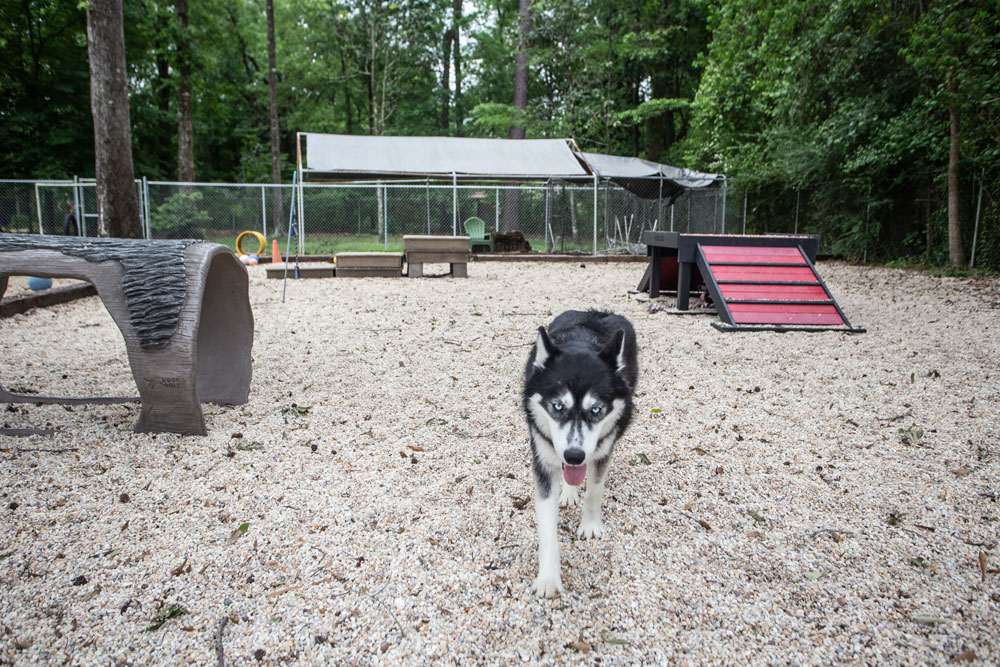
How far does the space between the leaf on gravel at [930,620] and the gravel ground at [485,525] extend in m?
0.02

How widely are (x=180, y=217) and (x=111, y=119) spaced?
705 centimetres

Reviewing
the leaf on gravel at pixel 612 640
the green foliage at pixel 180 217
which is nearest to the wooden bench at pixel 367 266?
the green foliage at pixel 180 217

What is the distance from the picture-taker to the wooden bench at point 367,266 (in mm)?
12750

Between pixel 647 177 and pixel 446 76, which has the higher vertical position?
pixel 446 76

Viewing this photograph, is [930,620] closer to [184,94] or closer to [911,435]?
[911,435]

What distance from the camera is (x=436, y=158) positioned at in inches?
701

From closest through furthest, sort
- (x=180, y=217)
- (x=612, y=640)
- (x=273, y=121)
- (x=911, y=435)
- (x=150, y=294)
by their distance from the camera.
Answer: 1. (x=612, y=640)
2. (x=150, y=294)
3. (x=911, y=435)
4. (x=180, y=217)
5. (x=273, y=121)

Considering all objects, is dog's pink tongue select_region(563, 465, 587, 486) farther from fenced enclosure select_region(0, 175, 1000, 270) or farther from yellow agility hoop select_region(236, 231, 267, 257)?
yellow agility hoop select_region(236, 231, 267, 257)

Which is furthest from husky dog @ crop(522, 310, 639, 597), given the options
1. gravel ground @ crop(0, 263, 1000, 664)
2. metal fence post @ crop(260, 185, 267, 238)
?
metal fence post @ crop(260, 185, 267, 238)

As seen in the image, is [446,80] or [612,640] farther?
[446,80]

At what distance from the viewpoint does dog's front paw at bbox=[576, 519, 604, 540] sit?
2.68 meters

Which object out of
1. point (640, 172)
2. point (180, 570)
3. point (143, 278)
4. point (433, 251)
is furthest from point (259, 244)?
point (180, 570)

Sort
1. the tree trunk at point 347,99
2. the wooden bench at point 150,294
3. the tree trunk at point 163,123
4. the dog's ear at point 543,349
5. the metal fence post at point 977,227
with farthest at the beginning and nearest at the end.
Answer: the tree trunk at point 347,99 < the tree trunk at point 163,123 < the metal fence post at point 977,227 < the wooden bench at point 150,294 < the dog's ear at point 543,349

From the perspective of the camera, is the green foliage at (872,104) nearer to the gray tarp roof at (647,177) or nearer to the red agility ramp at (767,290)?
the gray tarp roof at (647,177)
